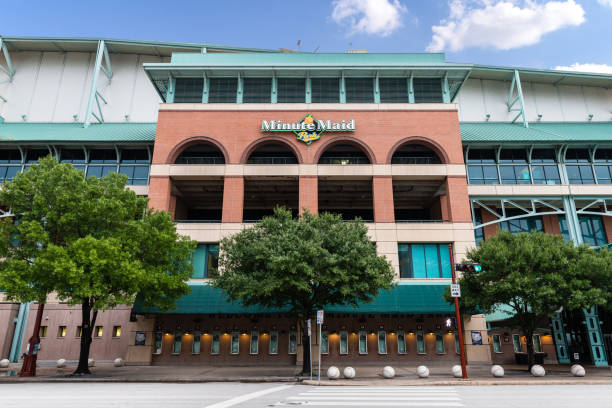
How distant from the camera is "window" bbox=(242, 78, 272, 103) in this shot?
110ft

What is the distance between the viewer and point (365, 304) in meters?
26.2

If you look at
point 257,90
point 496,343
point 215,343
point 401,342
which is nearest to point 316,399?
point 401,342

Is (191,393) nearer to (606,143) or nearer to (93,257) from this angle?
(93,257)

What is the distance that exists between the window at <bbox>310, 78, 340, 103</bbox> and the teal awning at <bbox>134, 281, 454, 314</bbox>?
55.7 feet

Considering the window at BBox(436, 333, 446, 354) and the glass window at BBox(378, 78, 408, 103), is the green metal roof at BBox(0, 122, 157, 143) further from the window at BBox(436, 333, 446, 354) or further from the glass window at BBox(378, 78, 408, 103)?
the window at BBox(436, 333, 446, 354)

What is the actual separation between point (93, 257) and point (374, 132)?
2243cm

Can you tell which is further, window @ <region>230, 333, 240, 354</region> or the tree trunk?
window @ <region>230, 333, 240, 354</region>

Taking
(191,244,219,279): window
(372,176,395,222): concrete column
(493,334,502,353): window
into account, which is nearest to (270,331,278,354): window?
(191,244,219,279): window

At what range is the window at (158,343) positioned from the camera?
2791 centimetres

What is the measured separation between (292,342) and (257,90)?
21108 millimetres

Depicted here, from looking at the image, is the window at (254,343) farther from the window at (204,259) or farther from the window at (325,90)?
the window at (325,90)

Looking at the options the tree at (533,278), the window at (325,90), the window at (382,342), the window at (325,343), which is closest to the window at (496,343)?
the tree at (533,278)

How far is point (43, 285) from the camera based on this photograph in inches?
786

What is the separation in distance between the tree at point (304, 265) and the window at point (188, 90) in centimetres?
1625
